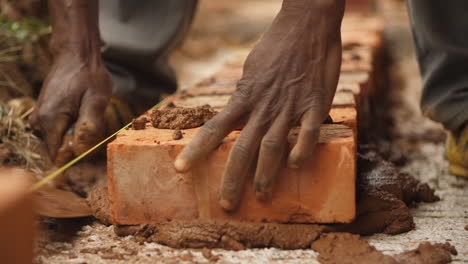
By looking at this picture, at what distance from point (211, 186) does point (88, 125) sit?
0.48m

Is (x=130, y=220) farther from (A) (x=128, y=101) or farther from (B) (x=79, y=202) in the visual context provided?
(A) (x=128, y=101)

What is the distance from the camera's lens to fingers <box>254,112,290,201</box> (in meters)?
1.40

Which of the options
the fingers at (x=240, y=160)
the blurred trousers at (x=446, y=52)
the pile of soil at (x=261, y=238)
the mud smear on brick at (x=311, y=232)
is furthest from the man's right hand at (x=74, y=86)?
the blurred trousers at (x=446, y=52)

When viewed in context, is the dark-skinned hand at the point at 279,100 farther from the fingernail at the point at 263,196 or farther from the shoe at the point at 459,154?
the shoe at the point at 459,154

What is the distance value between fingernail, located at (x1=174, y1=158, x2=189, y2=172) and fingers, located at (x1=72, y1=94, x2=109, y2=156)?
46 cm

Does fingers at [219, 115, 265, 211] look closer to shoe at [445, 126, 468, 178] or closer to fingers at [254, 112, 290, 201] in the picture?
fingers at [254, 112, 290, 201]

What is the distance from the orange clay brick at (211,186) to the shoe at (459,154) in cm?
77

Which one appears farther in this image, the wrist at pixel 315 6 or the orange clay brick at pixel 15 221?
the wrist at pixel 315 6

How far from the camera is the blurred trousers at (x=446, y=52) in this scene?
2.21 meters

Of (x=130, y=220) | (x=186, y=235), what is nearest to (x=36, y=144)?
(x=130, y=220)

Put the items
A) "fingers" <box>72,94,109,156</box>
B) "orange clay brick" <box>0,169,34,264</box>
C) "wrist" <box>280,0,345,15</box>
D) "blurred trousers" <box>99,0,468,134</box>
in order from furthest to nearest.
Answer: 1. "blurred trousers" <box>99,0,468,134</box>
2. "fingers" <box>72,94,109,156</box>
3. "wrist" <box>280,0,345,15</box>
4. "orange clay brick" <box>0,169,34,264</box>

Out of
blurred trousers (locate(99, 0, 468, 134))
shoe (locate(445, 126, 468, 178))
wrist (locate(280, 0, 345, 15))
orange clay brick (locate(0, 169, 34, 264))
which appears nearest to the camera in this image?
orange clay brick (locate(0, 169, 34, 264))

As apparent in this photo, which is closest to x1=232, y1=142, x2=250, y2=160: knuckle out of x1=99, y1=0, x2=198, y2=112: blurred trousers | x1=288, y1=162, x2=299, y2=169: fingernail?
x1=288, y1=162, x2=299, y2=169: fingernail

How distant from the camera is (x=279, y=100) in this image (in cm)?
148
